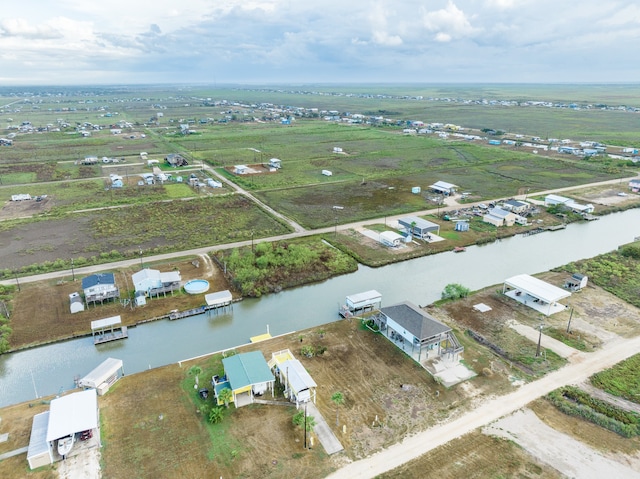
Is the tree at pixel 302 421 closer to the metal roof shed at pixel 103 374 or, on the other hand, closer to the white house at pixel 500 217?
the metal roof shed at pixel 103 374

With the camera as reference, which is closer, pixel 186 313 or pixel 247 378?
A: pixel 247 378

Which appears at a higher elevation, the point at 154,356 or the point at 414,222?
the point at 414,222

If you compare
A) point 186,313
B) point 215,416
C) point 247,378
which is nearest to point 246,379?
point 247,378

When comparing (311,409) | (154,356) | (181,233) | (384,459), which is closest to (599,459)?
(384,459)

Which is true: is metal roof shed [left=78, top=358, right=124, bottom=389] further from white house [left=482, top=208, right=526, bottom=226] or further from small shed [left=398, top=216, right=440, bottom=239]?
white house [left=482, top=208, right=526, bottom=226]

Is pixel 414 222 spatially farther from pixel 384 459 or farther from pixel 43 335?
pixel 43 335

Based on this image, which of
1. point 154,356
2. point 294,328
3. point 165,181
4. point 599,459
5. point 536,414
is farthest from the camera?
point 165,181

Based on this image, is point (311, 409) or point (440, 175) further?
point (440, 175)

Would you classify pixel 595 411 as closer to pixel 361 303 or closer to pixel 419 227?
pixel 361 303
